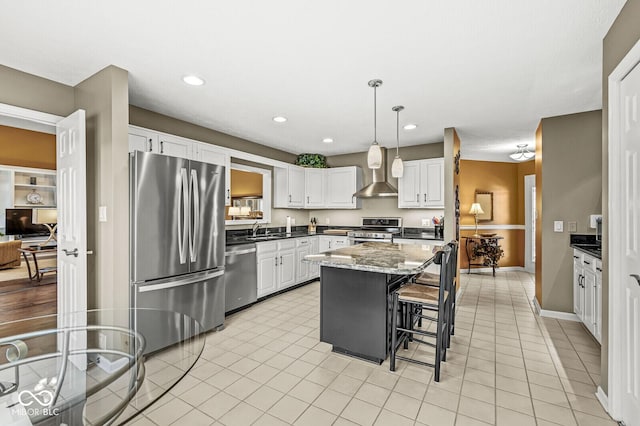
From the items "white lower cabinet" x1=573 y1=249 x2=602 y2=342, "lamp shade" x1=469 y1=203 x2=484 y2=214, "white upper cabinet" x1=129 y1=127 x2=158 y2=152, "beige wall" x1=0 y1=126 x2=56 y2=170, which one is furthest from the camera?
"lamp shade" x1=469 y1=203 x2=484 y2=214

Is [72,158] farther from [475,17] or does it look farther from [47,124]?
[475,17]

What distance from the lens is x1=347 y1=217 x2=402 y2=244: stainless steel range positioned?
5.21 meters

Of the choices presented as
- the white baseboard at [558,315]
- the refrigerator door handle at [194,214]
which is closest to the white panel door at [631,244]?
the white baseboard at [558,315]

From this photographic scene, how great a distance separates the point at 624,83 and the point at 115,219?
3742 mm

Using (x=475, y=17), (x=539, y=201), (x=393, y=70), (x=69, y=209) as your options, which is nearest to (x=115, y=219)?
(x=69, y=209)

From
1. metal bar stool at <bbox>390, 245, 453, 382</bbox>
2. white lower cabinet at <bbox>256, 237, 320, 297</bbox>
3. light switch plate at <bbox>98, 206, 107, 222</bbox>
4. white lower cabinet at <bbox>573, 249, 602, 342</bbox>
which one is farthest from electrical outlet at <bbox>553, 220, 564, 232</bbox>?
light switch plate at <bbox>98, 206, 107, 222</bbox>

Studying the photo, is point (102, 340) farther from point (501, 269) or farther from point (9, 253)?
point (501, 269)

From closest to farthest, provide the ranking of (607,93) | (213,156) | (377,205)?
(607,93) < (213,156) < (377,205)

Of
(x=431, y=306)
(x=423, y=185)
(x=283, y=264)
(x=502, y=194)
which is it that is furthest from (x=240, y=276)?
(x=502, y=194)

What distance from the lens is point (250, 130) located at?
14.2ft

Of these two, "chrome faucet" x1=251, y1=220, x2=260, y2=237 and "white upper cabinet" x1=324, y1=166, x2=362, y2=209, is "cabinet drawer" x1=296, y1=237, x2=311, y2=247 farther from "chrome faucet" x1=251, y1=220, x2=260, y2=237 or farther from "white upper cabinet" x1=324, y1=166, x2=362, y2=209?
"white upper cabinet" x1=324, y1=166, x2=362, y2=209

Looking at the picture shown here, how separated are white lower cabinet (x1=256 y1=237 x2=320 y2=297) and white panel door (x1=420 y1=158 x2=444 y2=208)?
2.13 metres

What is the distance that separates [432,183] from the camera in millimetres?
4793

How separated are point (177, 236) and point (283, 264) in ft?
7.03
